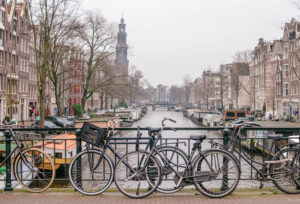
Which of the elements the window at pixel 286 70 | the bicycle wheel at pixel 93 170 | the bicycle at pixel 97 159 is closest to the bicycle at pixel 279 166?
the bicycle at pixel 97 159

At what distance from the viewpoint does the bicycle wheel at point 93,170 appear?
6.01 m

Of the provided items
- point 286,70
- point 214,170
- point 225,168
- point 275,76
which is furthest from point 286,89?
point 214,170

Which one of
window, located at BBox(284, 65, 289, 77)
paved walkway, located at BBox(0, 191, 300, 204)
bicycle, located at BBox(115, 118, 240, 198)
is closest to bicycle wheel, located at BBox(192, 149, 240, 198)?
bicycle, located at BBox(115, 118, 240, 198)

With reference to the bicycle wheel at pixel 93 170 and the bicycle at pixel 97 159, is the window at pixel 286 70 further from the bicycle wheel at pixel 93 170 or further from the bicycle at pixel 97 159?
the bicycle wheel at pixel 93 170

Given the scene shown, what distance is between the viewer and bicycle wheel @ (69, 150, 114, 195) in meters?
6.01

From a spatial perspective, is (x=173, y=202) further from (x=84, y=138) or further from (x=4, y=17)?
(x=4, y=17)

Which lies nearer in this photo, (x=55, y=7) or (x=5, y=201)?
(x=5, y=201)

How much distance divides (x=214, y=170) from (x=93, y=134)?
205cm

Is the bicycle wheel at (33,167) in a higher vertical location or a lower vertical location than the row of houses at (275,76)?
lower

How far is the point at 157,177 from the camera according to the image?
5.90m

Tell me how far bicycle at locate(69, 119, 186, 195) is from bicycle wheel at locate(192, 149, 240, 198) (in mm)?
321

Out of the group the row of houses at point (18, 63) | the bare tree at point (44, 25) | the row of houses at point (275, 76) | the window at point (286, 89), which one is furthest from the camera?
the window at point (286, 89)

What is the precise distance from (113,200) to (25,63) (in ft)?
141

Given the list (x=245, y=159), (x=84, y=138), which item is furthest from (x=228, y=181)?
(x=84, y=138)
